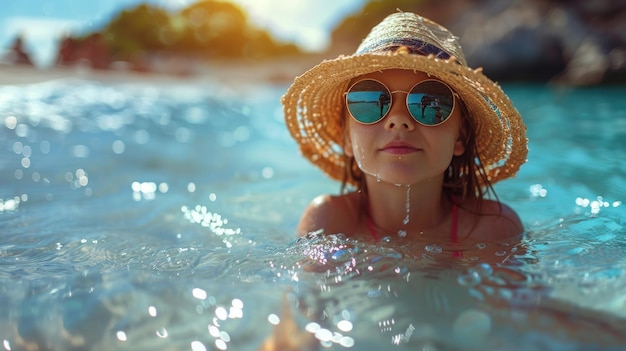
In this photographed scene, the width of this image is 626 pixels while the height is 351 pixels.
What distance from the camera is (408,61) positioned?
87.7 inches

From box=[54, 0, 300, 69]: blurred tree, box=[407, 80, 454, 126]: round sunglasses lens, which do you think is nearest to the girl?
box=[407, 80, 454, 126]: round sunglasses lens

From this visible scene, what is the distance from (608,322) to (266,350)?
1.03 metres

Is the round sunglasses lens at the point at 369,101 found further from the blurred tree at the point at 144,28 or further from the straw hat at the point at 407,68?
the blurred tree at the point at 144,28

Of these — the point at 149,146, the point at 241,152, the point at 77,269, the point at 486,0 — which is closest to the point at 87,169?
the point at 149,146

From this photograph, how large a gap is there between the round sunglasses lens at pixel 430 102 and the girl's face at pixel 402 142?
0.11 feet

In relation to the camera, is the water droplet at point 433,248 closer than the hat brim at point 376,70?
No

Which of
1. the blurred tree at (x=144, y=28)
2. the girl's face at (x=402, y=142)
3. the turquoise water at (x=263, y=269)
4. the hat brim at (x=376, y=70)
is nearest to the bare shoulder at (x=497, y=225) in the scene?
the turquoise water at (x=263, y=269)

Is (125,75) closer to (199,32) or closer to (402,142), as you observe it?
(402,142)

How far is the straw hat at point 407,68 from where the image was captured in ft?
7.60

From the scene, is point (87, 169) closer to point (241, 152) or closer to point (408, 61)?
point (241, 152)

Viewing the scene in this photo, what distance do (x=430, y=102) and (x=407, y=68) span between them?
0.17 meters

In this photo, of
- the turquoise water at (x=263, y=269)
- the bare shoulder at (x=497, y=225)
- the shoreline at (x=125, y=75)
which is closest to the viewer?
the turquoise water at (x=263, y=269)

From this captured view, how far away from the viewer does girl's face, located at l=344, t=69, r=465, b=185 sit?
2426 millimetres

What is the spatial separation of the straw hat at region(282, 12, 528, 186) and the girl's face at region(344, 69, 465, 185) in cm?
10
